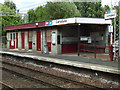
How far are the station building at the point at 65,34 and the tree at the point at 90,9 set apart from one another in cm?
2729

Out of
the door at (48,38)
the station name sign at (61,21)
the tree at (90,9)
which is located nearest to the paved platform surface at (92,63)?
the station name sign at (61,21)

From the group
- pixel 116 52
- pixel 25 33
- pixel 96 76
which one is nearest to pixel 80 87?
pixel 96 76

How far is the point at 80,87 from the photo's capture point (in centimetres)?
806

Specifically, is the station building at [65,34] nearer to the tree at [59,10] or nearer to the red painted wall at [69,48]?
the red painted wall at [69,48]

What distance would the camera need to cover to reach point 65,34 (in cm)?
1703

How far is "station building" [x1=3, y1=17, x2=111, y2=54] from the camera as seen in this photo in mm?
15712

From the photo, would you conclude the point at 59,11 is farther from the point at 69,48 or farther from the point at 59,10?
the point at 69,48

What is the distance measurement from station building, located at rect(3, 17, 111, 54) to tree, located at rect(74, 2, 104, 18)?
27.3m

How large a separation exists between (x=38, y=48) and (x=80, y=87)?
12175 millimetres

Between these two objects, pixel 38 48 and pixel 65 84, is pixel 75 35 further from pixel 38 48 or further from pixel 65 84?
pixel 65 84

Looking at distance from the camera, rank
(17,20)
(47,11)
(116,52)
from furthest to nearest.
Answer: (17,20) → (47,11) → (116,52)

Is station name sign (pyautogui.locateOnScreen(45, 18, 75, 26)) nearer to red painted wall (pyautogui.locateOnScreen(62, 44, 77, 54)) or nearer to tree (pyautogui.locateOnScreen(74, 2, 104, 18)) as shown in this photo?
red painted wall (pyautogui.locateOnScreen(62, 44, 77, 54))

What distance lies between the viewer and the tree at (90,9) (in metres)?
45.6

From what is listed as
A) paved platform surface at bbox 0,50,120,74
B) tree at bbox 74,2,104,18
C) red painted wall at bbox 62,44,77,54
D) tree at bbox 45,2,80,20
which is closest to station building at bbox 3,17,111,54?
red painted wall at bbox 62,44,77,54
